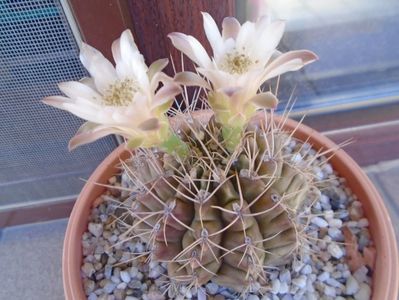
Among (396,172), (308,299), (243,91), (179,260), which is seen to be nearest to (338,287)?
(308,299)

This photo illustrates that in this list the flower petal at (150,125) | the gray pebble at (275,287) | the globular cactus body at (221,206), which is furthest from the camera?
the gray pebble at (275,287)

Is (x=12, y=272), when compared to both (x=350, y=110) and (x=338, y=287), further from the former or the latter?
(x=350, y=110)

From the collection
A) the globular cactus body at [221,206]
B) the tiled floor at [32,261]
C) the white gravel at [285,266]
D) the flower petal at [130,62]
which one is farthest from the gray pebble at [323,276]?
the tiled floor at [32,261]

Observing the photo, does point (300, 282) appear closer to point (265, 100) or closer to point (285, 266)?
point (285, 266)

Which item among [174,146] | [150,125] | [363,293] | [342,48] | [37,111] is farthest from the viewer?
[342,48]

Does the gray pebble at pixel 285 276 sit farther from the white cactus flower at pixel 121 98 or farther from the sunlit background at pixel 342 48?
the sunlit background at pixel 342 48

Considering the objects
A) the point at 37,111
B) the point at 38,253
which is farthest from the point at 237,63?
the point at 38,253

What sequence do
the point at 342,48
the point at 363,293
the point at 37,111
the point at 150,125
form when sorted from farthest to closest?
the point at 342,48
the point at 37,111
the point at 363,293
the point at 150,125
